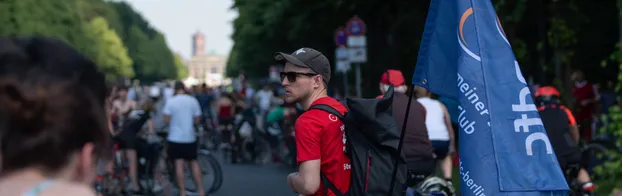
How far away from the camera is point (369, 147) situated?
15.2ft

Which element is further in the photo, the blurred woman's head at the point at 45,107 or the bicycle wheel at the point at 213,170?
the bicycle wheel at the point at 213,170

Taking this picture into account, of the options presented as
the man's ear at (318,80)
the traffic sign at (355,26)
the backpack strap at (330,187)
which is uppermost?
the traffic sign at (355,26)

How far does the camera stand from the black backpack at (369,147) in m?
4.58

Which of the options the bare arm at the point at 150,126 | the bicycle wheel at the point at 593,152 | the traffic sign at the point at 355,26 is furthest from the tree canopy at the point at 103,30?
the bicycle wheel at the point at 593,152

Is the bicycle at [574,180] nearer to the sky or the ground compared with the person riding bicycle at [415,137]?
nearer to the ground

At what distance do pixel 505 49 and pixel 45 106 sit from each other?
10.2 feet

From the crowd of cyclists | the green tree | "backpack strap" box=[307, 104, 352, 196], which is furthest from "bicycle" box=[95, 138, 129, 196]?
the green tree

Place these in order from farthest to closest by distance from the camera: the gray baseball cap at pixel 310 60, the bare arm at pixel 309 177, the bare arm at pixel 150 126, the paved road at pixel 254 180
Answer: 1. the paved road at pixel 254 180
2. the bare arm at pixel 150 126
3. the gray baseball cap at pixel 310 60
4. the bare arm at pixel 309 177

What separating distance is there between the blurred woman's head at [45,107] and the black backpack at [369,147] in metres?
2.61

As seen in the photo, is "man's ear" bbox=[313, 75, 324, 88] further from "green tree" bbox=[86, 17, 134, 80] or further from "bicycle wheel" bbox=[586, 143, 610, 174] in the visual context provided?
"green tree" bbox=[86, 17, 134, 80]

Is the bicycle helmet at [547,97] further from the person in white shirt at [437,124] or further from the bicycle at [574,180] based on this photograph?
the person in white shirt at [437,124]

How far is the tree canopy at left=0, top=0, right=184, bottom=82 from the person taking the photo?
68.1m

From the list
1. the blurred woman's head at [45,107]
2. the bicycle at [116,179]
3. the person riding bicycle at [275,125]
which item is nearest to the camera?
the blurred woman's head at [45,107]

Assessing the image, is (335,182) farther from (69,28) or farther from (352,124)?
(69,28)
